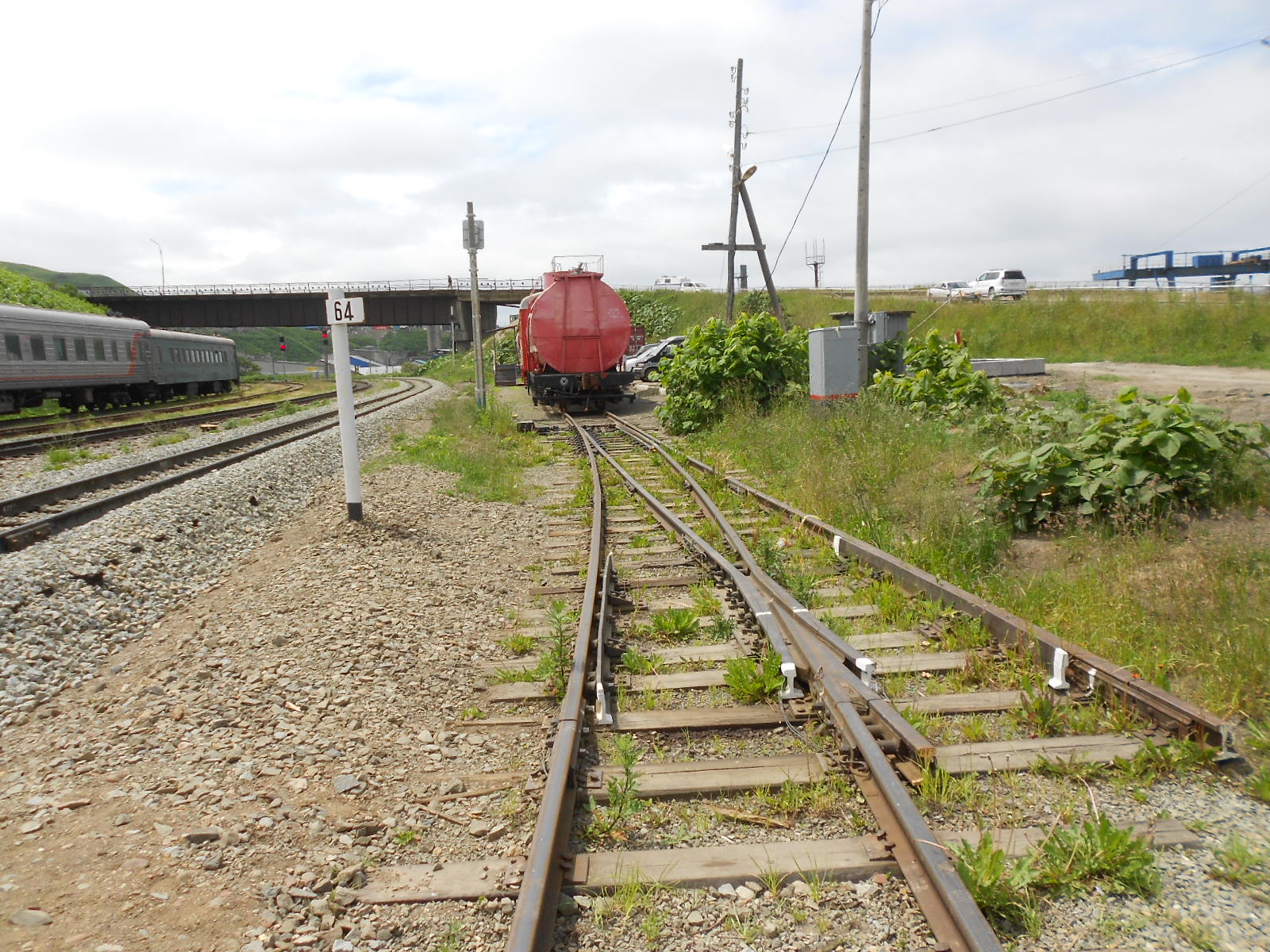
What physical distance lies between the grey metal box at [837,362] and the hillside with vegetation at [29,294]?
42011 millimetres

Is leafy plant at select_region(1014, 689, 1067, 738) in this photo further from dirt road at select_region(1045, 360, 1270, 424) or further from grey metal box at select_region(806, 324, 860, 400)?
A: grey metal box at select_region(806, 324, 860, 400)

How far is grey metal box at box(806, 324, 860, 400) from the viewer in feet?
40.8

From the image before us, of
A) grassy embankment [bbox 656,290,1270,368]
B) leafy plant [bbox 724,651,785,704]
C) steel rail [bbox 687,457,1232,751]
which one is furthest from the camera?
grassy embankment [bbox 656,290,1270,368]

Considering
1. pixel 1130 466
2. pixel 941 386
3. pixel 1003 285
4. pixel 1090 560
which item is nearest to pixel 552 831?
pixel 1090 560

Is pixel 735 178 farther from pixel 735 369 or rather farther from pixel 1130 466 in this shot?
pixel 1130 466

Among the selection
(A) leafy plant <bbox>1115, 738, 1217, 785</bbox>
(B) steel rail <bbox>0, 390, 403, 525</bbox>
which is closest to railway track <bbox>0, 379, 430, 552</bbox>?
(B) steel rail <bbox>0, 390, 403, 525</bbox>

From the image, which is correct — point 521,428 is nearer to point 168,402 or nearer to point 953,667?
point 953,667

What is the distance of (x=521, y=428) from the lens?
57.3ft

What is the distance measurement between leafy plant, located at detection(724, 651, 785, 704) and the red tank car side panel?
1589 cm

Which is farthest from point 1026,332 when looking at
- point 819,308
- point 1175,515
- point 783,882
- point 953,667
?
point 783,882

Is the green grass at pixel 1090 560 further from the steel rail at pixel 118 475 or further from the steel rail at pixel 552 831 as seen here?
the steel rail at pixel 118 475

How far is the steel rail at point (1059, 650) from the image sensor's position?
134 inches

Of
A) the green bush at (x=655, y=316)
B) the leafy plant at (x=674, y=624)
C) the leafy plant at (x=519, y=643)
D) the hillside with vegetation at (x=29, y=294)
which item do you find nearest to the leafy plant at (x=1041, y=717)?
the leafy plant at (x=674, y=624)

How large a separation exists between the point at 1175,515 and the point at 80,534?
28.9 ft
